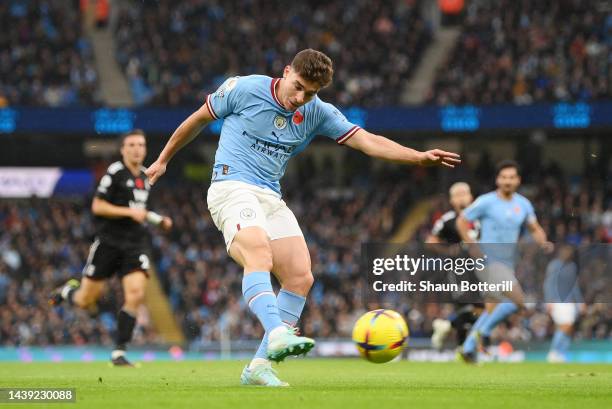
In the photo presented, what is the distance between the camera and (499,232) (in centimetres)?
1257

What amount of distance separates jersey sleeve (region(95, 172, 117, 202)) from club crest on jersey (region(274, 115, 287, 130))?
4527 mm

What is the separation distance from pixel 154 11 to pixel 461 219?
20.0 m

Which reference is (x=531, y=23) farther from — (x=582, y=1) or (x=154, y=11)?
(x=154, y=11)

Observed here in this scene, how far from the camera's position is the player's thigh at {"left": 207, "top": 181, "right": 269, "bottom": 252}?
700cm

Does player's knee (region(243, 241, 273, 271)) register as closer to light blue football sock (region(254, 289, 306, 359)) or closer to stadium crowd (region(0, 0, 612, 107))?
light blue football sock (region(254, 289, 306, 359))

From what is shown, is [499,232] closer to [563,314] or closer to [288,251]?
[563,314]

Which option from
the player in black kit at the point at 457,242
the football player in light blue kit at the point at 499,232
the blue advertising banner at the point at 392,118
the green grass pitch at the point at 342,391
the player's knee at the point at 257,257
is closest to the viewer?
the green grass pitch at the point at 342,391

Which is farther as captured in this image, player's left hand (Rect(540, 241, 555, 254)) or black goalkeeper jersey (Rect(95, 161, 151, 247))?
player's left hand (Rect(540, 241, 555, 254))

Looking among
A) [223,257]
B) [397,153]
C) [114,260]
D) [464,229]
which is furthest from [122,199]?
[223,257]

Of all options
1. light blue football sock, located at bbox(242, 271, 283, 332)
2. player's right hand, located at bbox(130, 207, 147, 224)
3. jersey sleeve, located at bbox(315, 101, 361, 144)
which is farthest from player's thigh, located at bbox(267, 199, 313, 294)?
player's right hand, located at bbox(130, 207, 147, 224)

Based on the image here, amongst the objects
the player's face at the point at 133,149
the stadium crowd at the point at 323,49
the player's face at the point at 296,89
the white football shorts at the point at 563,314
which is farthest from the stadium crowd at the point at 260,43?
the player's face at the point at 296,89

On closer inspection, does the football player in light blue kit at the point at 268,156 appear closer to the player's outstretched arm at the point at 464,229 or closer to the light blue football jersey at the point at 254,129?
the light blue football jersey at the point at 254,129

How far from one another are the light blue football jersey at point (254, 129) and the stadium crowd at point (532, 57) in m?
20.0

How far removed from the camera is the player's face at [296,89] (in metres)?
7.04
